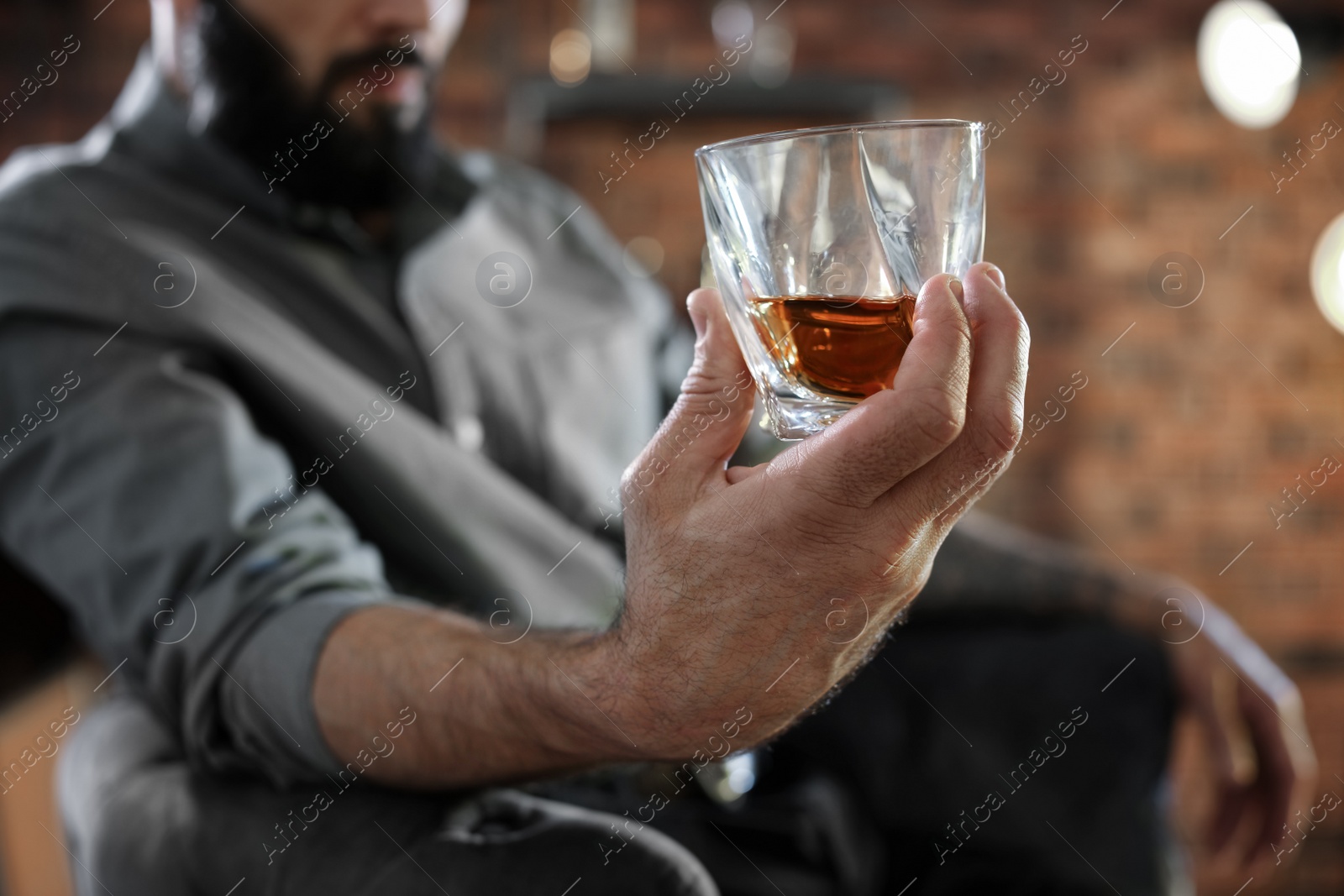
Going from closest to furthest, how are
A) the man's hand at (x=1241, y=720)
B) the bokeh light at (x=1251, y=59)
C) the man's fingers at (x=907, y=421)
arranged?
the man's fingers at (x=907, y=421), the man's hand at (x=1241, y=720), the bokeh light at (x=1251, y=59)

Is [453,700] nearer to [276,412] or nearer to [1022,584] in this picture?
[276,412]

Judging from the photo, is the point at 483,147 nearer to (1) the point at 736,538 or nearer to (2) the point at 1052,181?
(2) the point at 1052,181

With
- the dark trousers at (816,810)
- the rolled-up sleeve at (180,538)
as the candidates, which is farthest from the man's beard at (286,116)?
the dark trousers at (816,810)

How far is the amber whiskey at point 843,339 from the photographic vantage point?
48 cm

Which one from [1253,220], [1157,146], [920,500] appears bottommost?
[1253,220]

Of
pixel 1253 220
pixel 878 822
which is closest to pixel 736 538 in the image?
pixel 878 822

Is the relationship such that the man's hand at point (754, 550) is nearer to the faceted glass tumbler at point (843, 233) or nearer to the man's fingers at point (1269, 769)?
the faceted glass tumbler at point (843, 233)

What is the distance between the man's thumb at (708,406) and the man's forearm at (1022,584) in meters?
0.63

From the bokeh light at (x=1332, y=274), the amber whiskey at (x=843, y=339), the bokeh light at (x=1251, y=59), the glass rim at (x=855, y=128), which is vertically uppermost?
the glass rim at (x=855, y=128)

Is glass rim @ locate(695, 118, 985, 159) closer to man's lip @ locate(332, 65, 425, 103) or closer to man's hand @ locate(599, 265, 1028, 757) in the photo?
man's hand @ locate(599, 265, 1028, 757)

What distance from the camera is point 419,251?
3.69ft

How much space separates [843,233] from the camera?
1.62 ft

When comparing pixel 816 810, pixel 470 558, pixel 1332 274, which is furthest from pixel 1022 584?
pixel 1332 274

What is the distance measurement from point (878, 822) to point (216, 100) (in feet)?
2.98
